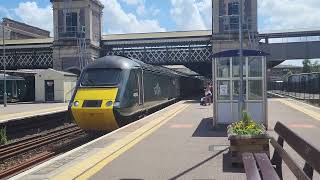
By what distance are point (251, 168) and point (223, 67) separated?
8893mm

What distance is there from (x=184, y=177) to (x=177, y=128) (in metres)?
7.82

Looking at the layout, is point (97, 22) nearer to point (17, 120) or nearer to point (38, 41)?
point (38, 41)

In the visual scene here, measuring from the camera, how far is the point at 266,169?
248 inches

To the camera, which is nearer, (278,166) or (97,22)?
(278,166)

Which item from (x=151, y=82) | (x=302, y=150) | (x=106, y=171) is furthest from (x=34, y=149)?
(x=302, y=150)

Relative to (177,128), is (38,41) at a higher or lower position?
higher

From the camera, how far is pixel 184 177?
8188 mm

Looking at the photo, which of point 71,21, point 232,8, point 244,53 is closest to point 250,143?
point 244,53

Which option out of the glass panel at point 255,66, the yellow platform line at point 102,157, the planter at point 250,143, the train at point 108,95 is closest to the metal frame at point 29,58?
the train at point 108,95

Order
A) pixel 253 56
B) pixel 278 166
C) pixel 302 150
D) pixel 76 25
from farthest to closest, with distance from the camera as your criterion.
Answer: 1. pixel 76 25
2. pixel 253 56
3. pixel 278 166
4. pixel 302 150

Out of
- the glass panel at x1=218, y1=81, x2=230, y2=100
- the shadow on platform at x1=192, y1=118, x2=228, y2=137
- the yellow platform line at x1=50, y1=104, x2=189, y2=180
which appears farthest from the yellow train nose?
the glass panel at x1=218, y1=81, x2=230, y2=100

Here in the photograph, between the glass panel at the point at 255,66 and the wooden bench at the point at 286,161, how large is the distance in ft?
20.9

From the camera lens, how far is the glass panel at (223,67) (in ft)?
49.2

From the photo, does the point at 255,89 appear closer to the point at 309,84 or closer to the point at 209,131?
the point at 209,131
